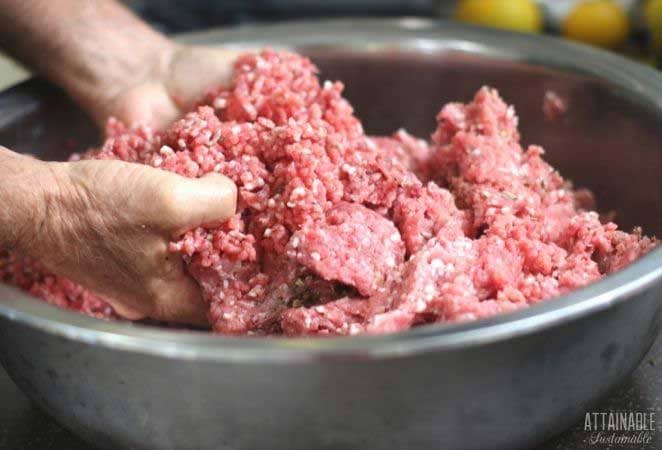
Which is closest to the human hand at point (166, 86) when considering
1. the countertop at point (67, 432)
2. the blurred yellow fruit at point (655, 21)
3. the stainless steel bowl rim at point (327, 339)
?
the countertop at point (67, 432)

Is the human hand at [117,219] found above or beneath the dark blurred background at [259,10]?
beneath

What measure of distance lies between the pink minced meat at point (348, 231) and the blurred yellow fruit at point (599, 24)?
1.51 m

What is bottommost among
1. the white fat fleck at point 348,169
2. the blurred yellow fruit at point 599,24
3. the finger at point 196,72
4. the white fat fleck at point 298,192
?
the white fat fleck at point 298,192

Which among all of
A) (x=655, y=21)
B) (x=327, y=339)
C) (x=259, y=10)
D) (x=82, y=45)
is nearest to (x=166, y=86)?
(x=82, y=45)

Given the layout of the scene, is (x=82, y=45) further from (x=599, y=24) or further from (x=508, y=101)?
(x=599, y=24)

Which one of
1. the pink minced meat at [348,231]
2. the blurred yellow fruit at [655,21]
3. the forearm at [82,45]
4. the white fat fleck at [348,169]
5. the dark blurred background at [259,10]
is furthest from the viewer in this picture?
the dark blurred background at [259,10]

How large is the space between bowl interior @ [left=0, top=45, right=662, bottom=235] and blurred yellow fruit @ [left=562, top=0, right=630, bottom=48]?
1116mm

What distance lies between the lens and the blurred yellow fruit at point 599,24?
298 cm

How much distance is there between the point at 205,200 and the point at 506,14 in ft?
6.46

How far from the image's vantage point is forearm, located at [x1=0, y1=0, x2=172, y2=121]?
195cm

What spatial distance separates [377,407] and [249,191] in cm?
52

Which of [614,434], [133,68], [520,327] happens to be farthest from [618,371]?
[133,68]

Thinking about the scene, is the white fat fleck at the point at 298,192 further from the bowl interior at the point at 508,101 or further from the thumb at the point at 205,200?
the bowl interior at the point at 508,101

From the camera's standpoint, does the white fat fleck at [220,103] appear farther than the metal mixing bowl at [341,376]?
Yes
